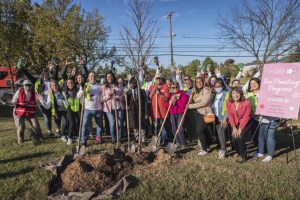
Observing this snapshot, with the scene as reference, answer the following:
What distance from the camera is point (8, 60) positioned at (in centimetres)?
1938

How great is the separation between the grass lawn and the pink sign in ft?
3.63

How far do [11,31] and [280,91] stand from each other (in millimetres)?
18859

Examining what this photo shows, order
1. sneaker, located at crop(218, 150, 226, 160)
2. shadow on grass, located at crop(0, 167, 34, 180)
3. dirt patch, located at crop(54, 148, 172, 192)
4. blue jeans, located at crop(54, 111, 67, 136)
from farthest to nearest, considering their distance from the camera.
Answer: blue jeans, located at crop(54, 111, 67, 136) < sneaker, located at crop(218, 150, 226, 160) < shadow on grass, located at crop(0, 167, 34, 180) < dirt patch, located at crop(54, 148, 172, 192)

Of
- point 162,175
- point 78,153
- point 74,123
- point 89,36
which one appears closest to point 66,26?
point 89,36

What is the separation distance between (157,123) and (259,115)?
2.65m

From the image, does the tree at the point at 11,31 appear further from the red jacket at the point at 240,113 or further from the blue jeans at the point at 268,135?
the blue jeans at the point at 268,135

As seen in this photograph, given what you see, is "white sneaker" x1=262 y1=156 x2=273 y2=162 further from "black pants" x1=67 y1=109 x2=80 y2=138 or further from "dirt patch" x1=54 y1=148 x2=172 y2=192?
"black pants" x1=67 y1=109 x2=80 y2=138

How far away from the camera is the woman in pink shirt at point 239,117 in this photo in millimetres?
5742

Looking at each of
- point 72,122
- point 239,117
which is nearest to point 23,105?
point 72,122

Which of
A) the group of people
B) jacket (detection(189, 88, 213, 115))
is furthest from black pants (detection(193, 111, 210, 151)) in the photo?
jacket (detection(189, 88, 213, 115))

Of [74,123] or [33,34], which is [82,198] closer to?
[74,123]

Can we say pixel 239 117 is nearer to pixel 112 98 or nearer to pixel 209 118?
pixel 209 118

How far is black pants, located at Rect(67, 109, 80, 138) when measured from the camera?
24.3 feet

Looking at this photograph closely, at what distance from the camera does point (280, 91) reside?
5.41 m
